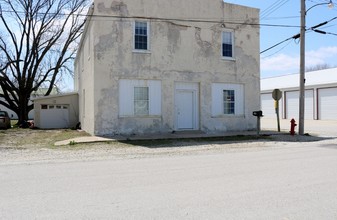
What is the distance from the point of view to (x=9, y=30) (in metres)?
37.4

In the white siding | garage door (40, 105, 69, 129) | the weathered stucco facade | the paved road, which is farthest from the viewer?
garage door (40, 105, 69, 129)

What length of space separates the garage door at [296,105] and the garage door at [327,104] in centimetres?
121

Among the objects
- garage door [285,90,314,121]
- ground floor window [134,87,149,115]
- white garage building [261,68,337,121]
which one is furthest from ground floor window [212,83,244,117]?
garage door [285,90,314,121]

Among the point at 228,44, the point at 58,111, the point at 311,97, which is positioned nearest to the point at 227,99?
the point at 228,44

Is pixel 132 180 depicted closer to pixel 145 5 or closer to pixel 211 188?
pixel 211 188

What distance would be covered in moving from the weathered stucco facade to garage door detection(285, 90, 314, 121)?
18468 mm

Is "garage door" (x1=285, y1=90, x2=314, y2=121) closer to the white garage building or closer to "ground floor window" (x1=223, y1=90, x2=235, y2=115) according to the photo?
the white garage building

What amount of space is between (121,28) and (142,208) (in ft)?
44.3

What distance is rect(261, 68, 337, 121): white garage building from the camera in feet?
112

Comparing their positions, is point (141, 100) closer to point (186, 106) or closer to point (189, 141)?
point (186, 106)

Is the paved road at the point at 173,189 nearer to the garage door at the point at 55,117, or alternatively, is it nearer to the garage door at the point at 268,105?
the garage door at the point at 55,117

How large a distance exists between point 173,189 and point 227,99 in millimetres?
14012

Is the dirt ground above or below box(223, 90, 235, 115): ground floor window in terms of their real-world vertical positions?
below

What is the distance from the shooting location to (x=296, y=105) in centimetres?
3841
